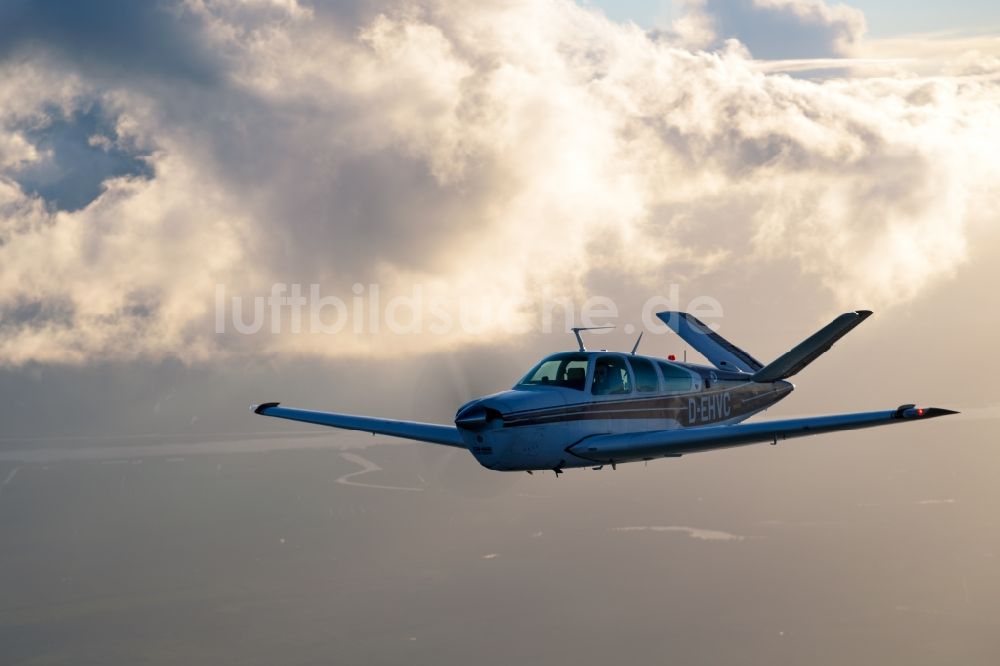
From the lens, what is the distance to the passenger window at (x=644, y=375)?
28.5 meters

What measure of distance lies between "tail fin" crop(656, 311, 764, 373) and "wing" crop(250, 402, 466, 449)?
12.8m

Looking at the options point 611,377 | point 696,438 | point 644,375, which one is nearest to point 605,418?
point 611,377

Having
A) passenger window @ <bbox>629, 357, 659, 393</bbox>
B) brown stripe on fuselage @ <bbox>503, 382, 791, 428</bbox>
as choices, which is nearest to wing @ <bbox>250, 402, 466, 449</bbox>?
brown stripe on fuselage @ <bbox>503, 382, 791, 428</bbox>

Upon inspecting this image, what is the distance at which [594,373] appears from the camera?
27266 millimetres

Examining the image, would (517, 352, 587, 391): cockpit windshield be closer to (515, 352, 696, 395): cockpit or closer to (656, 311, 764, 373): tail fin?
(515, 352, 696, 395): cockpit

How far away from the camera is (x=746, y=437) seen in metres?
25.8

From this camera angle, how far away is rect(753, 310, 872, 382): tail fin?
91.8 feet

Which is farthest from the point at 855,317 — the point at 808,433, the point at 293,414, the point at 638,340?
the point at 293,414

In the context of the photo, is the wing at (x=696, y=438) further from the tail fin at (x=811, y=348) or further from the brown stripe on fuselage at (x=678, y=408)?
the tail fin at (x=811, y=348)

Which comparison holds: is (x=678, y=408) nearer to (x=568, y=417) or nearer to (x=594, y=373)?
(x=594, y=373)

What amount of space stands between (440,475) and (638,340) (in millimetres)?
9372

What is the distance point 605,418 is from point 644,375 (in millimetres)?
2462

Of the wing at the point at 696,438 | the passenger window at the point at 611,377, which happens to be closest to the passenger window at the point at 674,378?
the passenger window at the point at 611,377

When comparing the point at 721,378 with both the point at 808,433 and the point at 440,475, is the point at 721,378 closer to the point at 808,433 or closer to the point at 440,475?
the point at 808,433
